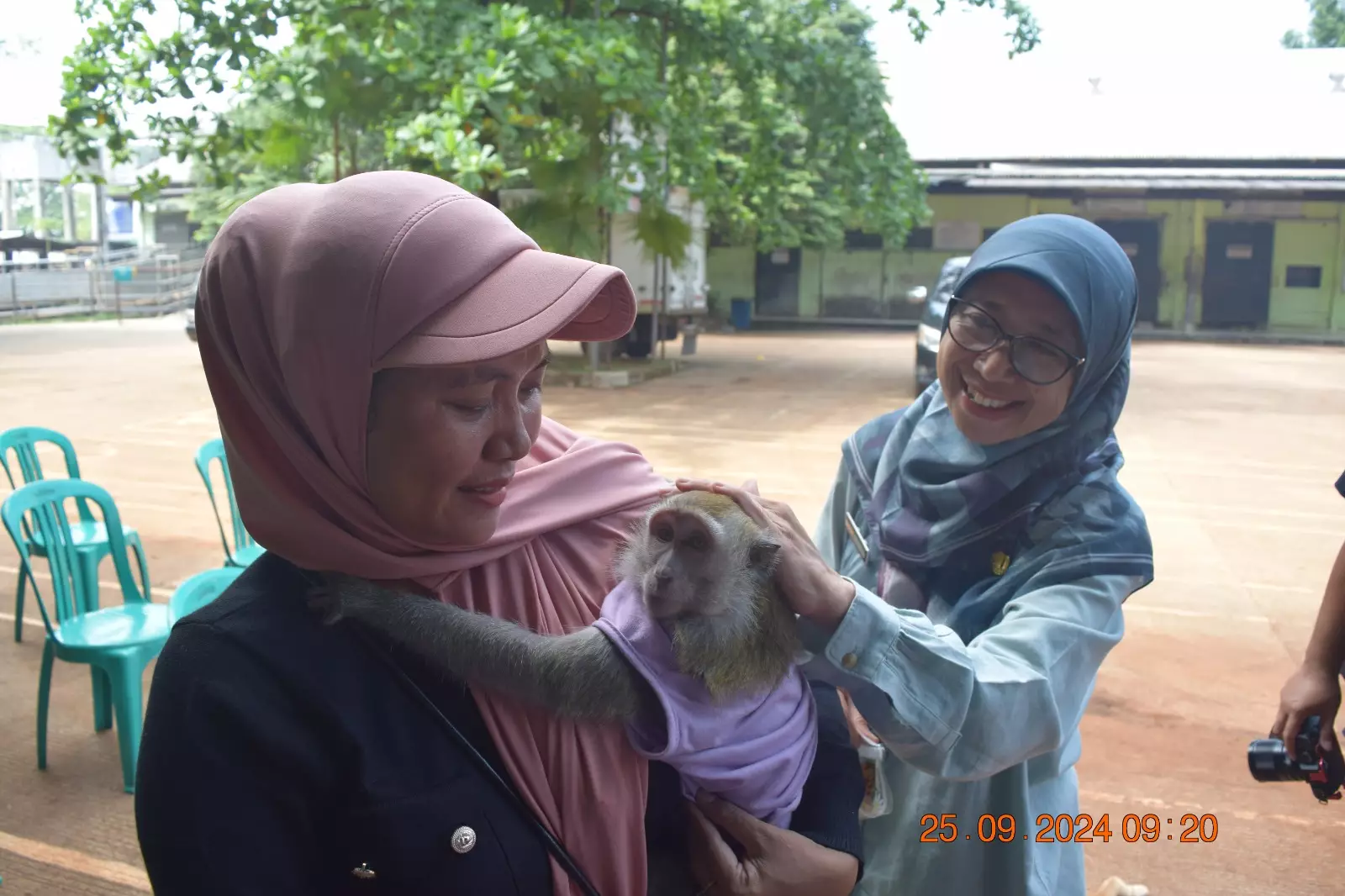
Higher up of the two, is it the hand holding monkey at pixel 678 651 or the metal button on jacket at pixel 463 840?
the hand holding monkey at pixel 678 651

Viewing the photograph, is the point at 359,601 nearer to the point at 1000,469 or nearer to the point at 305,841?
the point at 305,841

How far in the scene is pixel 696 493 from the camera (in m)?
1.66

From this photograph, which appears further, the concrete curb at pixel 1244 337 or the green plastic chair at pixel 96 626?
the concrete curb at pixel 1244 337

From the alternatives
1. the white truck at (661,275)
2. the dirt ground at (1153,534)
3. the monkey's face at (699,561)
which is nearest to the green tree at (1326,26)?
the dirt ground at (1153,534)

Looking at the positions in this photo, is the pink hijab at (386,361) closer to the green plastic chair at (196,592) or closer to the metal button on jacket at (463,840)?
the metal button on jacket at (463,840)

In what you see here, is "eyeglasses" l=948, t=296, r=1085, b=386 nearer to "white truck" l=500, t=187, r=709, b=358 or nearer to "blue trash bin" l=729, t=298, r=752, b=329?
"white truck" l=500, t=187, r=709, b=358

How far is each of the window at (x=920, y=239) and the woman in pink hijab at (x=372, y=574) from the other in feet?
74.8

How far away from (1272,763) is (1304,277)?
76.9ft

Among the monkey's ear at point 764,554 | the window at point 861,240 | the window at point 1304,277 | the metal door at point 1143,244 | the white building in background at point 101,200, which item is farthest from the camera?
the white building in background at point 101,200

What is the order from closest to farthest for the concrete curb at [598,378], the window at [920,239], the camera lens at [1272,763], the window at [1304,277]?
the camera lens at [1272,763] → the concrete curb at [598,378] → the window at [1304,277] → the window at [920,239]

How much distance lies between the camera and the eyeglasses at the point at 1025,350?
1.79 metres

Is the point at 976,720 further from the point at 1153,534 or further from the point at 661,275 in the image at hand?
the point at 661,275

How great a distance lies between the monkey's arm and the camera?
1.29 m

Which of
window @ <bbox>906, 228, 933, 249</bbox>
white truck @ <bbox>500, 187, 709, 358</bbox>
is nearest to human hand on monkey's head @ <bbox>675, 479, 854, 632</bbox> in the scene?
white truck @ <bbox>500, 187, 709, 358</bbox>
